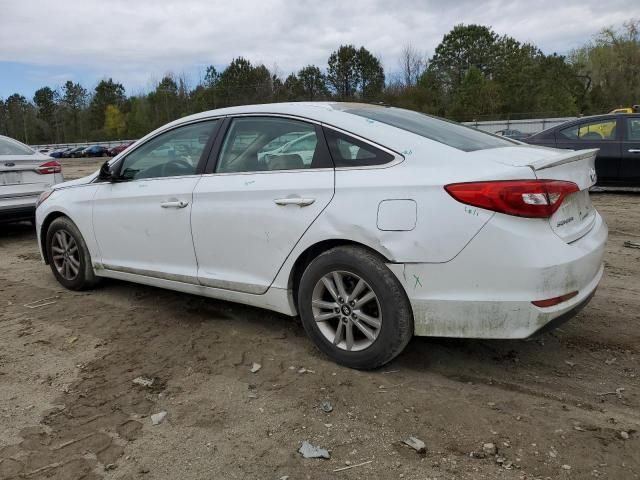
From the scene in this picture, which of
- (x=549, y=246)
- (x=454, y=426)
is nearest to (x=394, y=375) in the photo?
(x=454, y=426)

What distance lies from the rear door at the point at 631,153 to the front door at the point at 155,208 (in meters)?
7.74

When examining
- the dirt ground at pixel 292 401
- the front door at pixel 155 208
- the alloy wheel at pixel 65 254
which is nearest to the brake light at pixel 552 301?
the dirt ground at pixel 292 401

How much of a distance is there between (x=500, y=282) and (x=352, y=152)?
1129 millimetres

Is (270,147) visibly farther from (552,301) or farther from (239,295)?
(552,301)

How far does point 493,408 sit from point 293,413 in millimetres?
1033

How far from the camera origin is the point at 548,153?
3297 mm

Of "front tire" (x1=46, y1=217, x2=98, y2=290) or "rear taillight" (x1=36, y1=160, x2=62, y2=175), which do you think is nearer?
"front tire" (x1=46, y1=217, x2=98, y2=290)

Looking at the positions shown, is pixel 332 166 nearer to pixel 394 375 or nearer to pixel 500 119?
pixel 394 375

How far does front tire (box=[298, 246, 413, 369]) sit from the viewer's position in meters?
3.06

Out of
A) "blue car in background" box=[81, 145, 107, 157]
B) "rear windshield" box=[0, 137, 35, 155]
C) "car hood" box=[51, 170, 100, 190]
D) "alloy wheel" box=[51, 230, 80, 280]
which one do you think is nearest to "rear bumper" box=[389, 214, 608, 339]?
"car hood" box=[51, 170, 100, 190]

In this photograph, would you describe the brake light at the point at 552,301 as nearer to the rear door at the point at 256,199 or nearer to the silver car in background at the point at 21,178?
the rear door at the point at 256,199

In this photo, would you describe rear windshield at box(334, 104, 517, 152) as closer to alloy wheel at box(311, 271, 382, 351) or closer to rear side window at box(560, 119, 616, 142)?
alloy wheel at box(311, 271, 382, 351)

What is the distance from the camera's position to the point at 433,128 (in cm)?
362

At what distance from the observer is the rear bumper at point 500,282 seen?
2.78 meters
